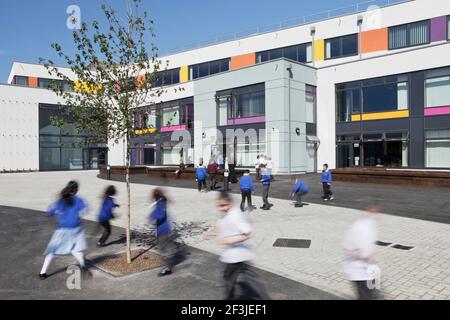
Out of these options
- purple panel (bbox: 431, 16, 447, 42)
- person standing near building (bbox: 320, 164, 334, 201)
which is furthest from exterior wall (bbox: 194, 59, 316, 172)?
person standing near building (bbox: 320, 164, 334, 201)

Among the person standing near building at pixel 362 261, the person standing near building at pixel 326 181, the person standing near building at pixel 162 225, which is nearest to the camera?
the person standing near building at pixel 362 261

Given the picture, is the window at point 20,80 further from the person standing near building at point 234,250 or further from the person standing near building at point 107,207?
the person standing near building at point 234,250

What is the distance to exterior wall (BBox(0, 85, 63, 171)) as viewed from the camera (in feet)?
135

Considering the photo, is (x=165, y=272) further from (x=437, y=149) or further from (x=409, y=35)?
(x=409, y=35)

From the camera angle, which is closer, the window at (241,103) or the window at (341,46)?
the window at (241,103)

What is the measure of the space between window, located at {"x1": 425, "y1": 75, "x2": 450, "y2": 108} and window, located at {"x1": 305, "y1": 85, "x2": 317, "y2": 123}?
846cm

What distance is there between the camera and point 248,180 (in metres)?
13.8

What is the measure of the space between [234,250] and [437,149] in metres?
25.3

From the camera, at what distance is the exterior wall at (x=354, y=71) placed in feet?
85.4

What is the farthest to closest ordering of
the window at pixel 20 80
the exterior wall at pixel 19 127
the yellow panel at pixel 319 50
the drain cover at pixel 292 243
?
the window at pixel 20 80 < the exterior wall at pixel 19 127 < the yellow panel at pixel 319 50 < the drain cover at pixel 292 243

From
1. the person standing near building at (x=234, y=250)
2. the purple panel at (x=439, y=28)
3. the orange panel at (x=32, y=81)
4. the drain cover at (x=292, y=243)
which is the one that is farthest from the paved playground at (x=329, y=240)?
the orange panel at (x=32, y=81)

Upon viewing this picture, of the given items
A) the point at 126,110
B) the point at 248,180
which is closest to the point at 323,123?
the point at 248,180

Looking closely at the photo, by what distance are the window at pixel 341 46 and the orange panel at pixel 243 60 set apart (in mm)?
8166
